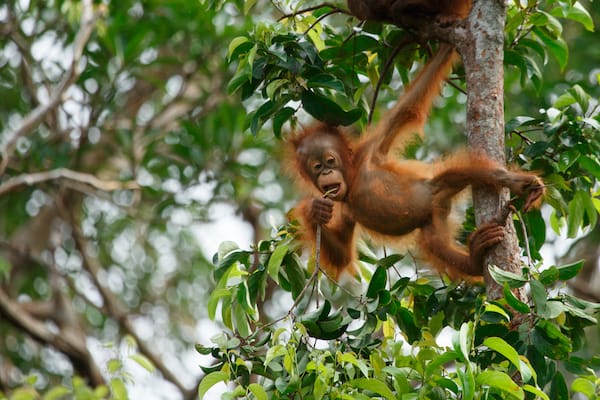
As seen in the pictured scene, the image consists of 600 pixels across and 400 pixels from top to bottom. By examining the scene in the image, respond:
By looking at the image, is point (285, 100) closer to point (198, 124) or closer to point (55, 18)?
point (198, 124)

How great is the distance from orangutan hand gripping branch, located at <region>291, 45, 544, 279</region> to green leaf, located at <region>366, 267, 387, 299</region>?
1.77 ft

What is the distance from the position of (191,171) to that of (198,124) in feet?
1.51

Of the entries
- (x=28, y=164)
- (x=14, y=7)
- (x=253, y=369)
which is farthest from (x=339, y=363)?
(x=14, y=7)

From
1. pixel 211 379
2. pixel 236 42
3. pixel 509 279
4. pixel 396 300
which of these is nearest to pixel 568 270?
pixel 509 279

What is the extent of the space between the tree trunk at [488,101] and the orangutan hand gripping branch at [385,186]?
11.3 inches

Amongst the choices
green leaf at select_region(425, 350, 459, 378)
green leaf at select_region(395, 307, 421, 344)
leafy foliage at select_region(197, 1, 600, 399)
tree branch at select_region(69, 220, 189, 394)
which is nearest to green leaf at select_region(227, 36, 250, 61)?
leafy foliage at select_region(197, 1, 600, 399)

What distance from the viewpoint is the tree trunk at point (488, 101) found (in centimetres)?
288

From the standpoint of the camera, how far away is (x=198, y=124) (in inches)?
296

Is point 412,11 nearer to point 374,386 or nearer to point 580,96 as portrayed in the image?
point 580,96

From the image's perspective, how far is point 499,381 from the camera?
2.20 meters

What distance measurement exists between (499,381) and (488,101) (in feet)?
3.51

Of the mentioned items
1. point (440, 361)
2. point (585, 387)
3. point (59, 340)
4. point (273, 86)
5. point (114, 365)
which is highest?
point (59, 340)

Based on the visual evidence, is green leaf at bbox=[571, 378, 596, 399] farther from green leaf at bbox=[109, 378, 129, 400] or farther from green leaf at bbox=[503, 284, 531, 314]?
green leaf at bbox=[109, 378, 129, 400]

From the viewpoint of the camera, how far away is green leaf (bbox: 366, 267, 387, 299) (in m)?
2.83
